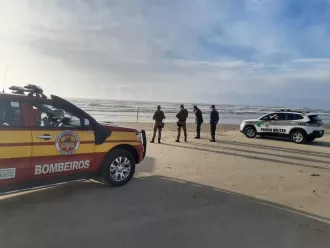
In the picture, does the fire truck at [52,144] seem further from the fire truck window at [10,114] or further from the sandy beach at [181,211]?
the sandy beach at [181,211]

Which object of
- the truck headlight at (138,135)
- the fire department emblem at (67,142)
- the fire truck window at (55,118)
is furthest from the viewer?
the truck headlight at (138,135)

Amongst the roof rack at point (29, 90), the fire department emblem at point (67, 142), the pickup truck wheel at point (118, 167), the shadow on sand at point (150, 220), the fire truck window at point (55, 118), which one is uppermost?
the roof rack at point (29, 90)

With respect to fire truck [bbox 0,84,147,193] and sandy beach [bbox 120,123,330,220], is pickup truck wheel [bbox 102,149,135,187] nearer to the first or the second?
fire truck [bbox 0,84,147,193]

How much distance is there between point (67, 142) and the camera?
18.2 ft

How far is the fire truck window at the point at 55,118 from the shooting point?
210 inches

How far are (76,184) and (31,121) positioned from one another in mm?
1938

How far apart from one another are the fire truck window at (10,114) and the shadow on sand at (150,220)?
54.7 inches

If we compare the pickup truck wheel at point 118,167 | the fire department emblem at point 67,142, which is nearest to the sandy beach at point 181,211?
→ the pickup truck wheel at point 118,167

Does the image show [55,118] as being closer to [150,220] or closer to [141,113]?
[150,220]

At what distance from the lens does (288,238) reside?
4.08 meters

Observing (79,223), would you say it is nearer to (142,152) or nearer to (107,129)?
(107,129)

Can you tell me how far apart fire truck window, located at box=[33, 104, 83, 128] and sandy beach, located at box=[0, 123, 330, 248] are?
52.5 inches

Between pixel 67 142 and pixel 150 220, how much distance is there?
2.16 m

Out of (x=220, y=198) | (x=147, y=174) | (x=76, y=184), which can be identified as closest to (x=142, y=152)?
(x=147, y=174)
